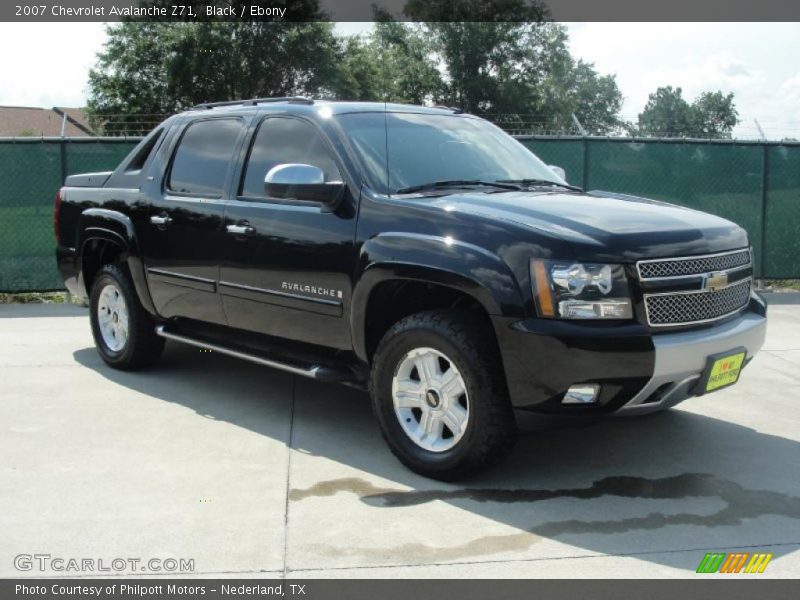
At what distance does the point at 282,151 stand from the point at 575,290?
2254 mm

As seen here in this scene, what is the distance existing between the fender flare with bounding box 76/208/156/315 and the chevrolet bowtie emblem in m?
3.82

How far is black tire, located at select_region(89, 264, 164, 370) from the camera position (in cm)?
678

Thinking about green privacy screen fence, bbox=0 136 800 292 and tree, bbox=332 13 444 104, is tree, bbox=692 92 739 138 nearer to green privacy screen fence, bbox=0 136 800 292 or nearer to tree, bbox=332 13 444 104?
tree, bbox=332 13 444 104

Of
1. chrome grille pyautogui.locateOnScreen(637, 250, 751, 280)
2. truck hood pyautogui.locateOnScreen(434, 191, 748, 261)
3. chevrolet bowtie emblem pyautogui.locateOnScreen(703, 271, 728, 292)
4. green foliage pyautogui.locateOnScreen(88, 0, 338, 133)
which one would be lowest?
chevrolet bowtie emblem pyautogui.locateOnScreen(703, 271, 728, 292)

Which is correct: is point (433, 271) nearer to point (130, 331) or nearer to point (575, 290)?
point (575, 290)

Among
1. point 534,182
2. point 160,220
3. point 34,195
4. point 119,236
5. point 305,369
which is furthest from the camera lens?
point 34,195

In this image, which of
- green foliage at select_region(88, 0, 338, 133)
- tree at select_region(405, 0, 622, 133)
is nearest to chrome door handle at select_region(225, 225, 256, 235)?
green foliage at select_region(88, 0, 338, 133)

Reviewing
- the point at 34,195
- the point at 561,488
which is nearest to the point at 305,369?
the point at 561,488

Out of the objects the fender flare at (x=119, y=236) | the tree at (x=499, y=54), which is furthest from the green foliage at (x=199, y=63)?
the fender flare at (x=119, y=236)

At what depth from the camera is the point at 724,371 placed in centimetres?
462

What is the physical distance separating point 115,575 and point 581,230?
251cm

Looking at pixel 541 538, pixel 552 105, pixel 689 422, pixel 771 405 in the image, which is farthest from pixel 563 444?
pixel 552 105

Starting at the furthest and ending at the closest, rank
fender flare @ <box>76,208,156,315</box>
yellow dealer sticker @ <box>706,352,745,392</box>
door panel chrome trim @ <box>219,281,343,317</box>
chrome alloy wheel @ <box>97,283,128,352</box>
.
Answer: chrome alloy wheel @ <box>97,283,128,352</box> < fender flare @ <box>76,208,156,315</box> < door panel chrome trim @ <box>219,281,343,317</box> < yellow dealer sticker @ <box>706,352,745,392</box>

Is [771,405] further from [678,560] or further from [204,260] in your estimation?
[204,260]
